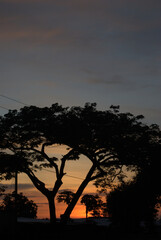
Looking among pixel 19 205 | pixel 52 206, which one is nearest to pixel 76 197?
pixel 52 206

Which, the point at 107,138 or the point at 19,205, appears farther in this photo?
the point at 19,205

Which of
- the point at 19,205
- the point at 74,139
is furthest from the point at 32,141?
the point at 19,205

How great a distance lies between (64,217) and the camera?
2098 inches

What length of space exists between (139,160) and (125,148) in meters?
2.57

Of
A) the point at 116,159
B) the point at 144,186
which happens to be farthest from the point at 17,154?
the point at 144,186

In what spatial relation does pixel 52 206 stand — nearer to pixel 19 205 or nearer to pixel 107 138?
pixel 107 138

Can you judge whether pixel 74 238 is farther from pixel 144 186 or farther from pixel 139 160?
pixel 144 186

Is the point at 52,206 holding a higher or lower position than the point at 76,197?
lower

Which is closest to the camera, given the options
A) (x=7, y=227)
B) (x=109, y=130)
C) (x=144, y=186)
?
(x=7, y=227)

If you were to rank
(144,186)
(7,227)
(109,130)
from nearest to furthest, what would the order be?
(7,227), (109,130), (144,186)

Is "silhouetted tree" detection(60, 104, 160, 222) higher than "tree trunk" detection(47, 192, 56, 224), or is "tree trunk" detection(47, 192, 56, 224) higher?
"silhouetted tree" detection(60, 104, 160, 222)

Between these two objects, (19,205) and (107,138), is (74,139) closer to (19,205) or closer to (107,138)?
(107,138)

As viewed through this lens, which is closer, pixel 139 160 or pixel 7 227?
pixel 7 227

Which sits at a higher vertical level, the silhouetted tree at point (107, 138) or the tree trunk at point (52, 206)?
the silhouetted tree at point (107, 138)
